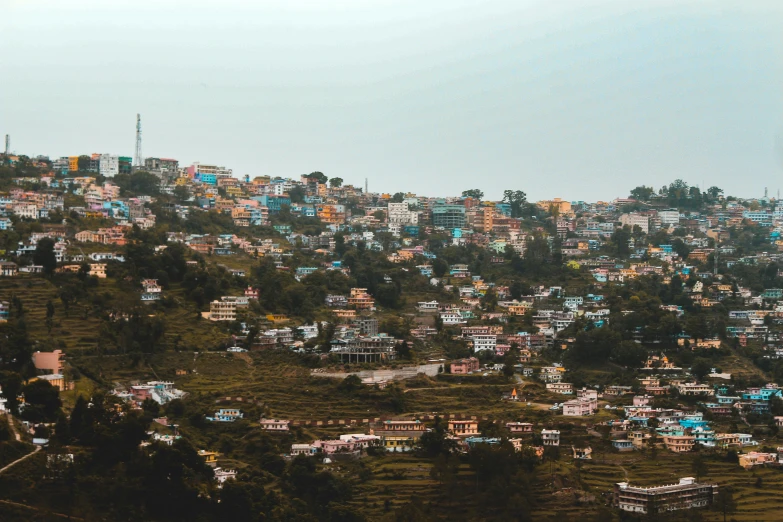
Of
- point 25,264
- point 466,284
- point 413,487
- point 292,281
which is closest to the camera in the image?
point 413,487

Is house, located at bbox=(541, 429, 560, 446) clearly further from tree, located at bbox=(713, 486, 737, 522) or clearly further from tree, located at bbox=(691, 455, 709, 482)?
tree, located at bbox=(713, 486, 737, 522)

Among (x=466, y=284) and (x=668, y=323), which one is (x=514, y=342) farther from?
(x=466, y=284)

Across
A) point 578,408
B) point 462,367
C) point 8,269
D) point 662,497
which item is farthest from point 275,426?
point 8,269

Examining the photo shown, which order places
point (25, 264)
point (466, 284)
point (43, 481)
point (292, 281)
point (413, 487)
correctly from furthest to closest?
point (466, 284) → point (292, 281) → point (25, 264) → point (413, 487) → point (43, 481)

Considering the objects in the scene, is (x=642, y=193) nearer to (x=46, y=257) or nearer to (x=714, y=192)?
(x=714, y=192)

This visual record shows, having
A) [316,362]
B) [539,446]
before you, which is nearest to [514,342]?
[316,362]

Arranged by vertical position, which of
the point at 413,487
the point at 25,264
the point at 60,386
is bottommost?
the point at 413,487

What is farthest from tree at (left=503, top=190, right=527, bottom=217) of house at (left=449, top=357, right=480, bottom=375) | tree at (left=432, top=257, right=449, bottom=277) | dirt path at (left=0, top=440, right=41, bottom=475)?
dirt path at (left=0, top=440, right=41, bottom=475)

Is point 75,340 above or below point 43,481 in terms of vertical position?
above
